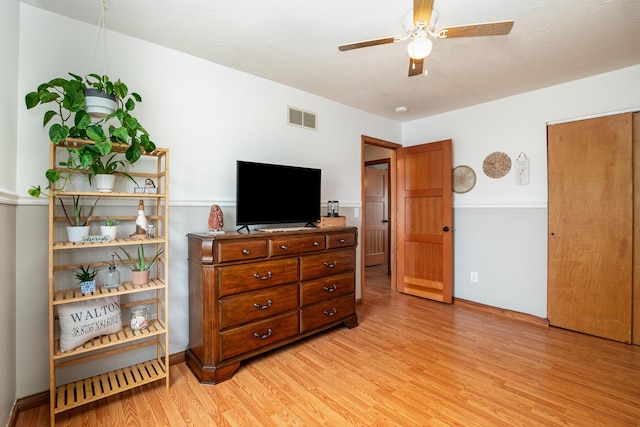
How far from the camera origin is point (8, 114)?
1.65 metres

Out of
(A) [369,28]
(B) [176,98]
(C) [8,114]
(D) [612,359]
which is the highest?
(A) [369,28]

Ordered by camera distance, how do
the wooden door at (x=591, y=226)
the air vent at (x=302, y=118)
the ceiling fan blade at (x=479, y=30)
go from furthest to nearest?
the air vent at (x=302, y=118) < the wooden door at (x=591, y=226) < the ceiling fan blade at (x=479, y=30)

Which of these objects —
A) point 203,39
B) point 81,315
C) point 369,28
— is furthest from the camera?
point 203,39

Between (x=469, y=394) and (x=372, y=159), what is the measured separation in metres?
4.53

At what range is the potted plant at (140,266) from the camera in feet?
6.43

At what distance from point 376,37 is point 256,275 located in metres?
1.96

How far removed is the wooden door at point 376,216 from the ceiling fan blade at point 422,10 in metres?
4.25

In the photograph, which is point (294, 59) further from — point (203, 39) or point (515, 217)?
point (515, 217)

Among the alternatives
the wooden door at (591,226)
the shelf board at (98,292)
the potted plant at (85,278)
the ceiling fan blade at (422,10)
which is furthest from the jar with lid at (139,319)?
the wooden door at (591,226)

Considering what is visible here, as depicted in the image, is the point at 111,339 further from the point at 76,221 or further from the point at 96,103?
the point at 96,103

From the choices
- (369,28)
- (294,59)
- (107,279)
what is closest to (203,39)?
(294,59)

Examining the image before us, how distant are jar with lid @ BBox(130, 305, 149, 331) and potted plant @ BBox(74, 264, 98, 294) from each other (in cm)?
30

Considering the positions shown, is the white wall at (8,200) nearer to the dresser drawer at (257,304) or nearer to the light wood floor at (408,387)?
the light wood floor at (408,387)

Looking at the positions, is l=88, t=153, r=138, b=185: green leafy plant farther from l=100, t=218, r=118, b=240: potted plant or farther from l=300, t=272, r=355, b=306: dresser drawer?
l=300, t=272, r=355, b=306: dresser drawer
